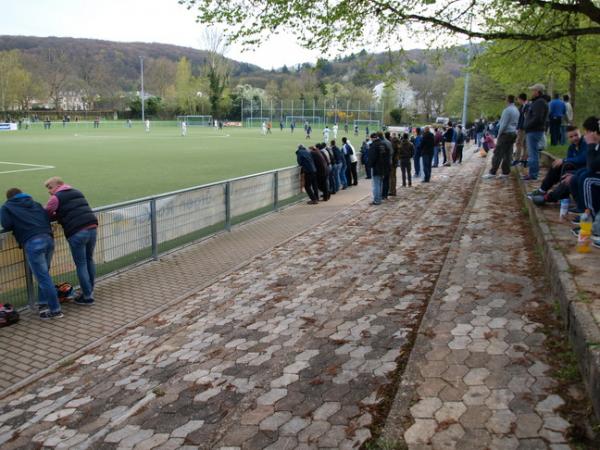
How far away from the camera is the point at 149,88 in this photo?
140625mm

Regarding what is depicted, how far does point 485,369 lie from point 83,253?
16.7 feet

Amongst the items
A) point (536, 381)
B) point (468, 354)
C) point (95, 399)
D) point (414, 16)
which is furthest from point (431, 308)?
point (414, 16)

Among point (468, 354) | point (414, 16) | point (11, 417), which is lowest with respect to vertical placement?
point (11, 417)

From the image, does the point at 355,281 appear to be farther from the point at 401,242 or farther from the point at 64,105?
the point at 64,105

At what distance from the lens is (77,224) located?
674cm

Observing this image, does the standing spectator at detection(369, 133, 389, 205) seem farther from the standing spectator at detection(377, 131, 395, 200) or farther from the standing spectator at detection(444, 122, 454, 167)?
the standing spectator at detection(444, 122, 454, 167)

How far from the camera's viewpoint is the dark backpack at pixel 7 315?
6165 mm

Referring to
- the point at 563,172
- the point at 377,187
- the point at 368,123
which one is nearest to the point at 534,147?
the point at 563,172

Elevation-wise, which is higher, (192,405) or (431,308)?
(431,308)

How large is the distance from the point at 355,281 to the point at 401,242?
2368 mm

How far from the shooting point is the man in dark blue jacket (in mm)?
6207

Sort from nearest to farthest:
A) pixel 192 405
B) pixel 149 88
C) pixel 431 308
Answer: pixel 192 405 < pixel 431 308 < pixel 149 88

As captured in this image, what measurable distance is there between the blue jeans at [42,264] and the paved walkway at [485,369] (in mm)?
4361

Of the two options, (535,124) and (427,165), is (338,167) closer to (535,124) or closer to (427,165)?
(427,165)
